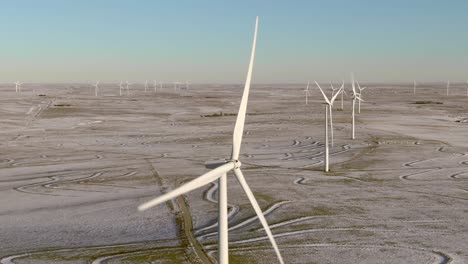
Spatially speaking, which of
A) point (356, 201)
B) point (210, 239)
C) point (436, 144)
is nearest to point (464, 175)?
point (356, 201)

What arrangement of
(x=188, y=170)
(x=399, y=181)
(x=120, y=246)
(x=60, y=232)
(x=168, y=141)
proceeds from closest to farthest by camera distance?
(x=120, y=246) → (x=60, y=232) → (x=399, y=181) → (x=188, y=170) → (x=168, y=141)

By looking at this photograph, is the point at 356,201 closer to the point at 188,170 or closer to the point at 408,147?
the point at 188,170

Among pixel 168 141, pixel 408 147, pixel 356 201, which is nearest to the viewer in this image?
pixel 356 201

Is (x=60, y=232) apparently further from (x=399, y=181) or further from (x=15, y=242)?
(x=399, y=181)

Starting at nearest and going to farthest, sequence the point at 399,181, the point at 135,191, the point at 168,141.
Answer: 1. the point at 135,191
2. the point at 399,181
3. the point at 168,141

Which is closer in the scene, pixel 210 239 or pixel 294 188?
pixel 210 239

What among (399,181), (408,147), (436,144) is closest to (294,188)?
(399,181)
